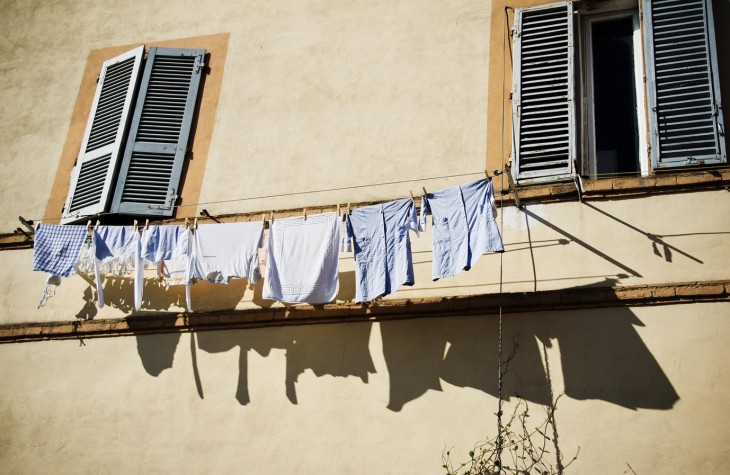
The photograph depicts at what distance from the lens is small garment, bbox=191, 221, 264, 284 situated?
25.1 ft

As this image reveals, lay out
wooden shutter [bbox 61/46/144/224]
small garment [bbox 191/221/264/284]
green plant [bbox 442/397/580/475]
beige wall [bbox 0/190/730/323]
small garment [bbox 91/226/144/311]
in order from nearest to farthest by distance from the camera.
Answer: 1. green plant [bbox 442/397/580/475]
2. beige wall [bbox 0/190/730/323]
3. small garment [bbox 191/221/264/284]
4. small garment [bbox 91/226/144/311]
5. wooden shutter [bbox 61/46/144/224]

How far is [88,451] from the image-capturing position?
7910 millimetres

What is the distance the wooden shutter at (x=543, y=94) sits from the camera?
7699 millimetres

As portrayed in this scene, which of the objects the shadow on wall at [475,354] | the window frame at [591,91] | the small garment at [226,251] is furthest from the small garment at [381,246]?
the window frame at [591,91]

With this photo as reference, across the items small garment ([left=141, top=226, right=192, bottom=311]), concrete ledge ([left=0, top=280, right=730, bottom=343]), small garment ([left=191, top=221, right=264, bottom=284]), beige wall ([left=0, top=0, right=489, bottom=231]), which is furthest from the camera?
beige wall ([left=0, top=0, right=489, bottom=231])

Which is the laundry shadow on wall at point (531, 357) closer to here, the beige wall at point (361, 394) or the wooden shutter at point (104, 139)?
the beige wall at point (361, 394)

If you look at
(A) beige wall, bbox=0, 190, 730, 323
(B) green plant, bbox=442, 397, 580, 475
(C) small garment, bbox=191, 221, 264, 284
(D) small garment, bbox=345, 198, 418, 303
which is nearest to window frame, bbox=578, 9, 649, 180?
(A) beige wall, bbox=0, 190, 730, 323

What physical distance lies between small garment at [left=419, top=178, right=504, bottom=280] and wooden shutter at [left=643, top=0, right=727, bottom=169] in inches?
62.4

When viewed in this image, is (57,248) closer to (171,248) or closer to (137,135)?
(171,248)

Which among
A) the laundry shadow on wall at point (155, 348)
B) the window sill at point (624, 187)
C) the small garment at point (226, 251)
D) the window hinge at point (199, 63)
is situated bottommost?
the laundry shadow on wall at point (155, 348)

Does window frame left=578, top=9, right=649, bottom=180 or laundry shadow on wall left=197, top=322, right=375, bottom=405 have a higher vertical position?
window frame left=578, top=9, right=649, bottom=180

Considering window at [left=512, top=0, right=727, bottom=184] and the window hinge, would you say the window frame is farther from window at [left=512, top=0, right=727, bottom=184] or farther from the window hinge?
the window hinge

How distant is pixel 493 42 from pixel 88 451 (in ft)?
18.2

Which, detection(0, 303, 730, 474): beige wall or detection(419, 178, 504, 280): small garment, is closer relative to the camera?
detection(0, 303, 730, 474): beige wall
